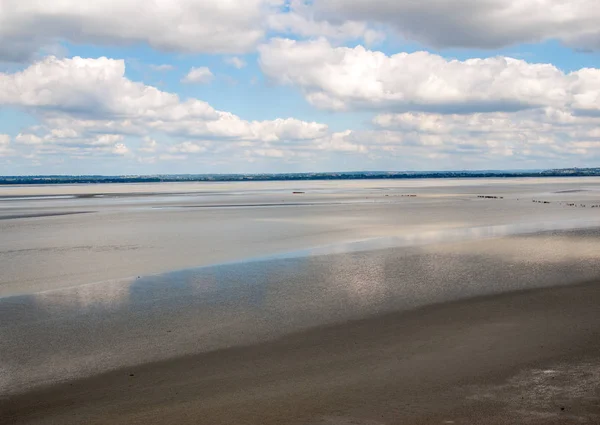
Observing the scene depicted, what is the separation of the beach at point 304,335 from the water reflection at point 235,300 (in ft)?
0.18

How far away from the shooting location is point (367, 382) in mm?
7875

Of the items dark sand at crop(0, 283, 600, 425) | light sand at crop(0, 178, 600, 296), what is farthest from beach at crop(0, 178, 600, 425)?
light sand at crop(0, 178, 600, 296)

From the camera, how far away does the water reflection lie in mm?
9578

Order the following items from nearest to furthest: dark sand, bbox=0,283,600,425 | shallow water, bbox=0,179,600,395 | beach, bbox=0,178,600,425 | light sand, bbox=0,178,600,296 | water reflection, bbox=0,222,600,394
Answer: dark sand, bbox=0,283,600,425 → beach, bbox=0,178,600,425 → water reflection, bbox=0,222,600,394 → shallow water, bbox=0,179,600,395 → light sand, bbox=0,178,600,296

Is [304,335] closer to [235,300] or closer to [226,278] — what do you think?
[235,300]

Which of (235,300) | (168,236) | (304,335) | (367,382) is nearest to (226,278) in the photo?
(235,300)

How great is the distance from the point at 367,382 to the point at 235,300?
584 centimetres

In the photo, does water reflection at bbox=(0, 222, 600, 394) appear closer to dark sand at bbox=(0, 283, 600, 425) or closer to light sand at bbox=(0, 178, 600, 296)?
dark sand at bbox=(0, 283, 600, 425)

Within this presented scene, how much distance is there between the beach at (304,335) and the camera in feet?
23.5

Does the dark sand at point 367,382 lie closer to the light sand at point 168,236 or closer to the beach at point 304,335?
the beach at point 304,335

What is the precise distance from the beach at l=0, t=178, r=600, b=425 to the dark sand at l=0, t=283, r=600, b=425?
0.10 feet

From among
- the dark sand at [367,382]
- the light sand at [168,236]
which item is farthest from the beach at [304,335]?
the light sand at [168,236]

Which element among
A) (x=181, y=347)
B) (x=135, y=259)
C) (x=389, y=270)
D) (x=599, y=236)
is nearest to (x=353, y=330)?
(x=181, y=347)

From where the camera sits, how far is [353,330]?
34.3 feet
